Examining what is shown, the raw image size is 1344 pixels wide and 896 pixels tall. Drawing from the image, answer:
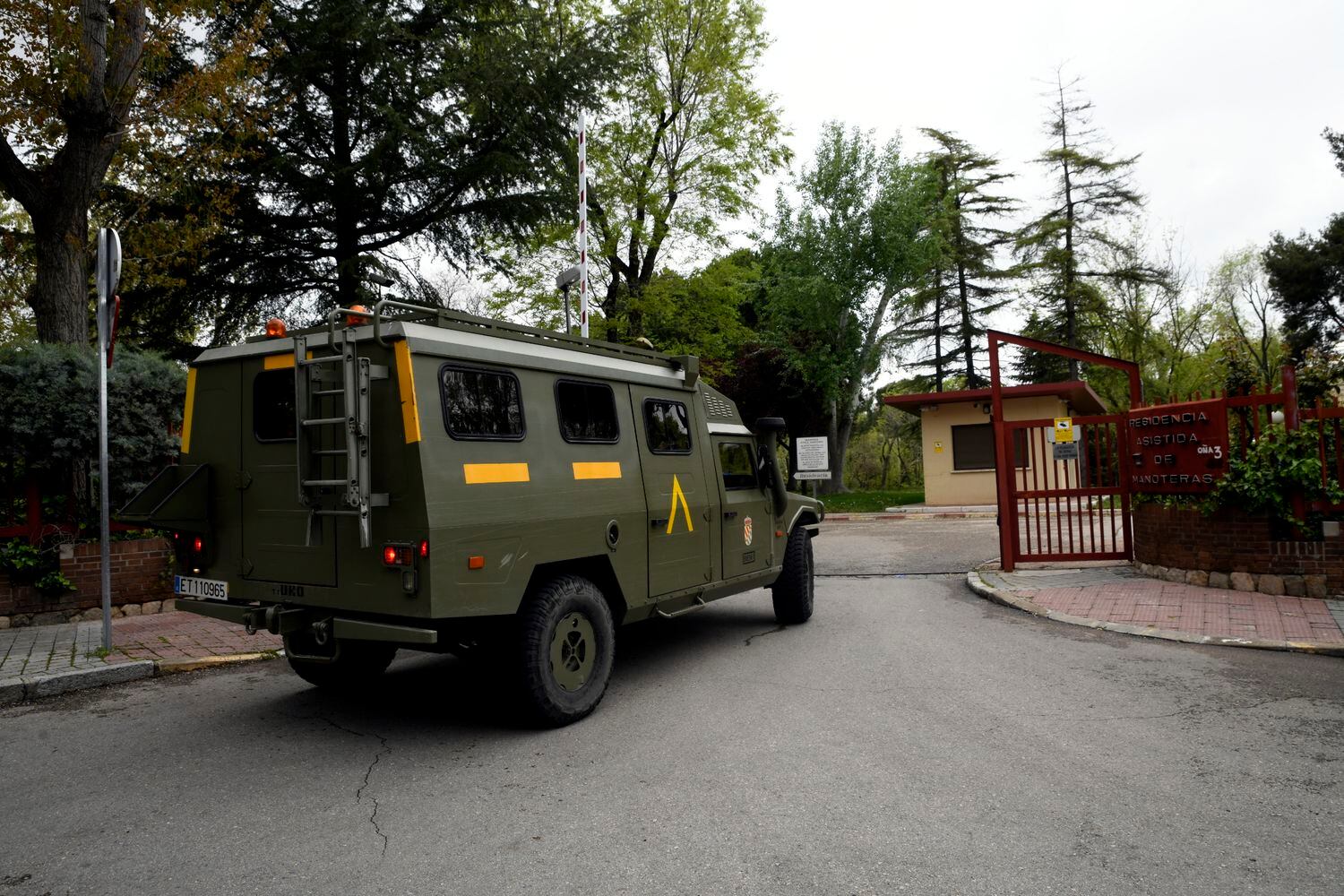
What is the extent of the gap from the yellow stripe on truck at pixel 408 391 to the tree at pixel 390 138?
377 inches

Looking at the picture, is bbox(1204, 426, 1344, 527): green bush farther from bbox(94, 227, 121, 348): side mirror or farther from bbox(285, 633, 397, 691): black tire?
bbox(94, 227, 121, 348): side mirror

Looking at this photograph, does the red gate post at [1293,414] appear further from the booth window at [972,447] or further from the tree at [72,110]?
the booth window at [972,447]

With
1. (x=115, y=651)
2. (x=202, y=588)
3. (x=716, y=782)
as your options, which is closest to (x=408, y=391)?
(x=202, y=588)

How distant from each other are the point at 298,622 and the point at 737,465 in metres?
3.81

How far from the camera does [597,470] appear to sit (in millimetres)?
5262

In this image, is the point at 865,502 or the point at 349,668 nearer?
the point at 349,668

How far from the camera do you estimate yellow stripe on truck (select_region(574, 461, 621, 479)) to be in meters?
5.09

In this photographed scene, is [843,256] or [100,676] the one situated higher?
[843,256]

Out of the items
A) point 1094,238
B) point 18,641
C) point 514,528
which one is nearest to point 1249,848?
point 514,528

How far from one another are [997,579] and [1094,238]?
27916mm

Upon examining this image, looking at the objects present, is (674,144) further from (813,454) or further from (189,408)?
(189,408)

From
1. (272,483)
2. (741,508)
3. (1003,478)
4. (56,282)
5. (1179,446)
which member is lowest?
(741,508)

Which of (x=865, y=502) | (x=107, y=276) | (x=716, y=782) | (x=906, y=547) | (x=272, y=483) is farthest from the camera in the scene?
(x=865, y=502)

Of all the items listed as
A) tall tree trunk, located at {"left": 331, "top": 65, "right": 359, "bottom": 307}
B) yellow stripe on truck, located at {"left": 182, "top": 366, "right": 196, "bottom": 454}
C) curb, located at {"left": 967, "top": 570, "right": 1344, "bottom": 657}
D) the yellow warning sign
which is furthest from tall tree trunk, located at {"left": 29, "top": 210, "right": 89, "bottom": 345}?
curb, located at {"left": 967, "top": 570, "right": 1344, "bottom": 657}
